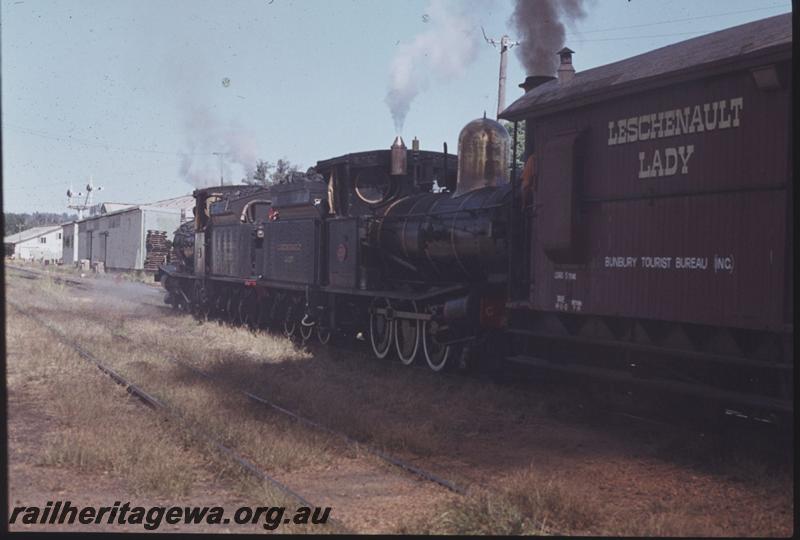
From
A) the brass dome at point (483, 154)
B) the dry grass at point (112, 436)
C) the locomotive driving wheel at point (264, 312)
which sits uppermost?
the brass dome at point (483, 154)

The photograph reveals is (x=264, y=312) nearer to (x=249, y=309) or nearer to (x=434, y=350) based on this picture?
(x=249, y=309)

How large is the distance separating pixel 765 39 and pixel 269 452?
215 inches

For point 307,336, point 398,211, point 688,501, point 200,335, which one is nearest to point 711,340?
point 688,501

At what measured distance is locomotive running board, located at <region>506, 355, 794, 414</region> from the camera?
656 cm

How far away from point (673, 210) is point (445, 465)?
317 cm

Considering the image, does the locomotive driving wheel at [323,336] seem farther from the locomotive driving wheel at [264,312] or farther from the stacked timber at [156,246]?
the stacked timber at [156,246]

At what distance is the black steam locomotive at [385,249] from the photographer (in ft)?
36.8

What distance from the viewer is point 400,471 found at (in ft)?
22.3

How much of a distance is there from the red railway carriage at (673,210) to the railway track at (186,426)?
3.73 metres

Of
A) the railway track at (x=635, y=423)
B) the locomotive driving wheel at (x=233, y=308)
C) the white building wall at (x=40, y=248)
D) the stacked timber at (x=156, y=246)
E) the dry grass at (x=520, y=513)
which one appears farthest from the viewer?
the white building wall at (x=40, y=248)

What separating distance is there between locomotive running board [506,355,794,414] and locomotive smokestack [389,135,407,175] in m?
5.28

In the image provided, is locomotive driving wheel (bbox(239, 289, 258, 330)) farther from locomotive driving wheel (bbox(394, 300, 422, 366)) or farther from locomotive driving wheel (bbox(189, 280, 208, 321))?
locomotive driving wheel (bbox(394, 300, 422, 366))

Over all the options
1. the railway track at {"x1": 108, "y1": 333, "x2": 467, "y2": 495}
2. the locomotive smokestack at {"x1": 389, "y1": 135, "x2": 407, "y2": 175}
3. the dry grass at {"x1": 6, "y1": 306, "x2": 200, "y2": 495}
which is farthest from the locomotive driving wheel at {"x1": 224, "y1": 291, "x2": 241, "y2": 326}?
the railway track at {"x1": 108, "y1": 333, "x2": 467, "y2": 495}

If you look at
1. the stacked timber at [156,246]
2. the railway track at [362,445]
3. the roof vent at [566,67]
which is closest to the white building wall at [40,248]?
the stacked timber at [156,246]
